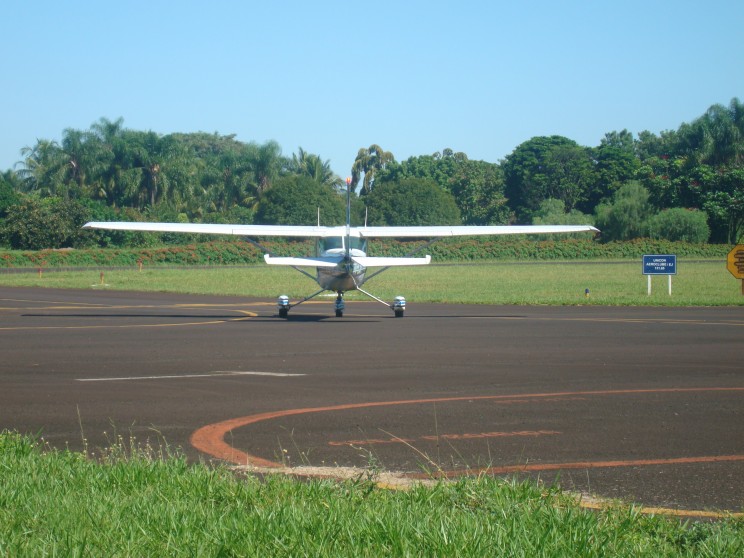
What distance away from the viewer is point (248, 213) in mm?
94188

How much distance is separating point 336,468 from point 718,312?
925 inches

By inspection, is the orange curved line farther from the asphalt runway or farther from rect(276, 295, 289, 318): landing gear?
rect(276, 295, 289, 318): landing gear

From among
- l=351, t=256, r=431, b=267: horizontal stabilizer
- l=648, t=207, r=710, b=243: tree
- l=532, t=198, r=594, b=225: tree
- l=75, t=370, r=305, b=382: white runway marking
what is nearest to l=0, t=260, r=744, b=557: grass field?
l=75, t=370, r=305, b=382: white runway marking

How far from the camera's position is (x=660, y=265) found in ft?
120

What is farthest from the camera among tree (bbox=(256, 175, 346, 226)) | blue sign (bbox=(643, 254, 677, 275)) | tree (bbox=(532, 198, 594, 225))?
tree (bbox=(256, 175, 346, 226))

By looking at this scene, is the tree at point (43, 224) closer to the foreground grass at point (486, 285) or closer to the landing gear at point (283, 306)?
the foreground grass at point (486, 285)

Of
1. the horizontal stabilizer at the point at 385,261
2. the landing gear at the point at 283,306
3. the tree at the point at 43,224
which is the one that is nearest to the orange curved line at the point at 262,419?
the horizontal stabilizer at the point at 385,261

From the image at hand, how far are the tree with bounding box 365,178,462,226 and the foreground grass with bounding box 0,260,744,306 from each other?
34.8 meters

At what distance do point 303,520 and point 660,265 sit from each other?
3326 cm

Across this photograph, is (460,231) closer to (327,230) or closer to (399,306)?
(399,306)

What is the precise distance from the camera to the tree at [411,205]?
99.9 m

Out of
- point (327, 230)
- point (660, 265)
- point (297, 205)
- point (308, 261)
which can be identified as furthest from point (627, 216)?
point (308, 261)

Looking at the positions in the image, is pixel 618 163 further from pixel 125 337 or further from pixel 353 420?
pixel 353 420

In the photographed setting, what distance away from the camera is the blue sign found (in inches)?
1431
